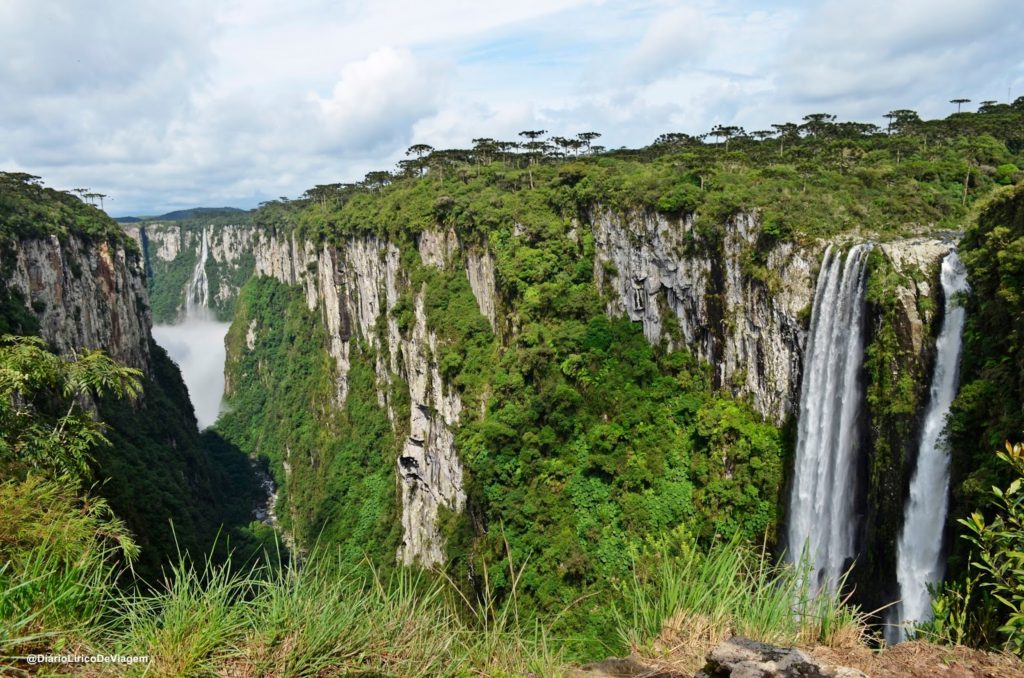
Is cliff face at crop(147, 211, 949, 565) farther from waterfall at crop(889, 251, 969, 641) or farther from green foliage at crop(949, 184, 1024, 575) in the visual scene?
green foliage at crop(949, 184, 1024, 575)

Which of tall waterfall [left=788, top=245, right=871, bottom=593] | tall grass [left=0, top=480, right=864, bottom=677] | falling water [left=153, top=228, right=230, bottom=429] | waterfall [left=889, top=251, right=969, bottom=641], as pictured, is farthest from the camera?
falling water [left=153, top=228, right=230, bottom=429]

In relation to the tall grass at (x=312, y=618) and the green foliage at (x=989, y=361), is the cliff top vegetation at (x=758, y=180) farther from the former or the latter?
the tall grass at (x=312, y=618)

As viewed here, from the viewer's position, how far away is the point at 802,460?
72.5 ft

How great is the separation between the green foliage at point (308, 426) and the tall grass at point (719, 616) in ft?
70.8

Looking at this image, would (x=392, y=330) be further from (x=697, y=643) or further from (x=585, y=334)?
(x=697, y=643)

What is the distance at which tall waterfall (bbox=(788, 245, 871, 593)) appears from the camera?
1988 cm

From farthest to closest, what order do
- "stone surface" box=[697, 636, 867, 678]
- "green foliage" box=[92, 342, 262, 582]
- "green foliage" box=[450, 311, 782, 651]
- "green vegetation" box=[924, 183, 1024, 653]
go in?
"green foliage" box=[92, 342, 262, 582] < "green foliage" box=[450, 311, 782, 651] < "green vegetation" box=[924, 183, 1024, 653] < "stone surface" box=[697, 636, 867, 678]

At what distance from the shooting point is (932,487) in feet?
54.2

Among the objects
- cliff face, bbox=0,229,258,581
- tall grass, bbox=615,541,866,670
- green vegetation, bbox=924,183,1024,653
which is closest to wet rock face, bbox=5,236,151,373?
cliff face, bbox=0,229,258,581

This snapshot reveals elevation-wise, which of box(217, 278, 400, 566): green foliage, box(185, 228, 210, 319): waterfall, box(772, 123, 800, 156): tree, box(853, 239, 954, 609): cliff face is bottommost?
box(217, 278, 400, 566): green foliage

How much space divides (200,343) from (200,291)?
13685 mm

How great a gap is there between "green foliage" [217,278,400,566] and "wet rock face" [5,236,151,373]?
646 inches

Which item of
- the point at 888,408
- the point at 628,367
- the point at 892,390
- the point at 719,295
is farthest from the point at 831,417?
the point at 628,367

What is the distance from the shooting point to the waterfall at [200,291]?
132 m
